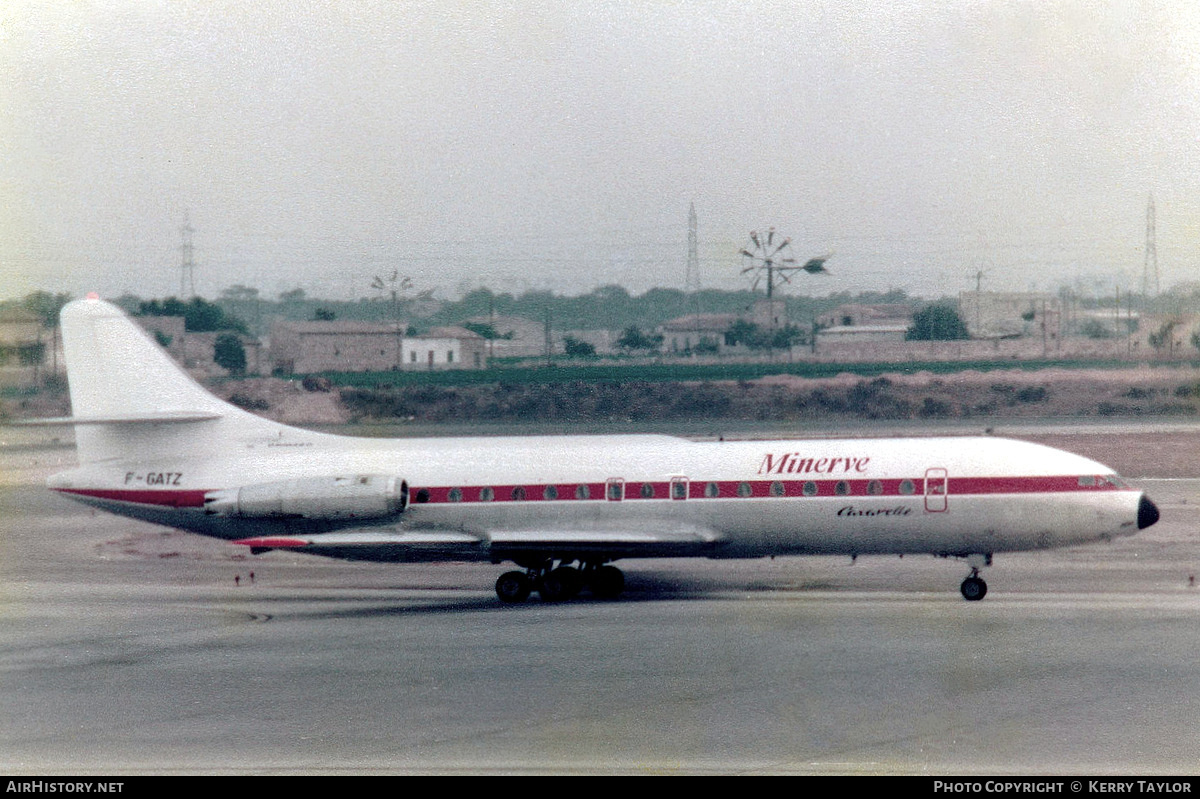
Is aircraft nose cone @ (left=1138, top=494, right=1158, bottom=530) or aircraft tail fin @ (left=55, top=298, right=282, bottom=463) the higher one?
aircraft tail fin @ (left=55, top=298, right=282, bottom=463)

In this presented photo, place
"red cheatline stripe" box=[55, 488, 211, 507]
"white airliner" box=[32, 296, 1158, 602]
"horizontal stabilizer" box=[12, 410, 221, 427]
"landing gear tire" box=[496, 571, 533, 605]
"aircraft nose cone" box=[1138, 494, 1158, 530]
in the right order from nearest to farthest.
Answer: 1. "aircraft nose cone" box=[1138, 494, 1158, 530]
2. "white airliner" box=[32, 296, 1158, 602]
3. "landing gear tire" box=[496, 571, 533, 605]
4. "horizontal stabilizer" box=[12, 410, 221, 427]
5. "red cheatline stripe" box=[55, 488, 211, 507]

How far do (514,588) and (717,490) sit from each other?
463 cm

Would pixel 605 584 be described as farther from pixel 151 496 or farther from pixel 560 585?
pixel 151 496

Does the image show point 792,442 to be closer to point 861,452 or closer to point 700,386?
point 861,452

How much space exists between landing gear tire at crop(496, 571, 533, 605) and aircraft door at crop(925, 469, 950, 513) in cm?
815

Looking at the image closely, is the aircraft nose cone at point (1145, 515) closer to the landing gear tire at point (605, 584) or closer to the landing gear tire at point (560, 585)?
the landing gear tire at point (605, 584)

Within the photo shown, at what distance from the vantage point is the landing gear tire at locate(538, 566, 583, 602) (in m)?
26.7

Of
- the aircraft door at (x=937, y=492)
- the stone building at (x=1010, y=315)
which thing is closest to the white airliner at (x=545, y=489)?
the aircraft door at (x=937, y=492)

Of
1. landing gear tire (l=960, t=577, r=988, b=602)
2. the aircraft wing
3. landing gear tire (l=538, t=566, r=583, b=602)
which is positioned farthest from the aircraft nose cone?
landing gear tire (l=538, t=566, r=583, b=602)

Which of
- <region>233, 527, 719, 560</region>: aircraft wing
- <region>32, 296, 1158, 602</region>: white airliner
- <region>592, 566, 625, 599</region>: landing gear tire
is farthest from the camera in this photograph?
<region>592, 566, 625, 599</region>: landing gear tire

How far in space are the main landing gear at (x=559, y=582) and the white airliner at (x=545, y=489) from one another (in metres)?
0.04

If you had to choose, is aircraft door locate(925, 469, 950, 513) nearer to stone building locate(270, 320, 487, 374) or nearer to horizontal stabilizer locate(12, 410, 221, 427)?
stone building locate(270, 320, 487, 374)

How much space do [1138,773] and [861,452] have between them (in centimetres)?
1346

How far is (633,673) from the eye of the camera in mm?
17906
